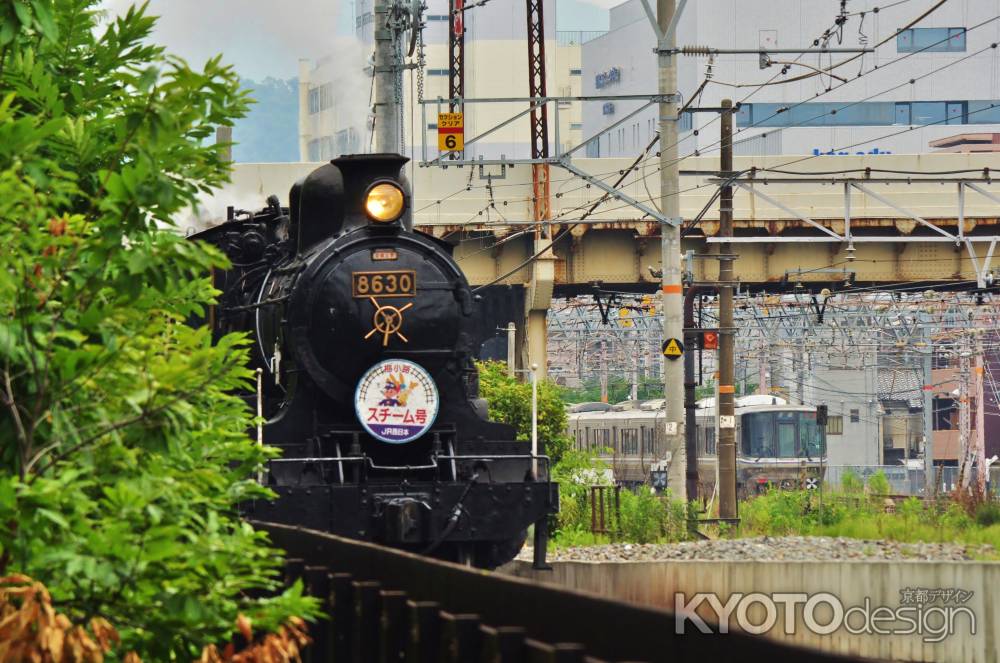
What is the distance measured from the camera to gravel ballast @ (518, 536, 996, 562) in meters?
21.6

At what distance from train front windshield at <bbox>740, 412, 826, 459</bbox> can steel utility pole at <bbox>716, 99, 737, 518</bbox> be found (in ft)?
72.5

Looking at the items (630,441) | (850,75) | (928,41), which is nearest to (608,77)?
(928,41)

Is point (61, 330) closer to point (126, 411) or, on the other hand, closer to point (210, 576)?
point (126, 411)

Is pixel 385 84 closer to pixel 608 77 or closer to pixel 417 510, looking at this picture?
pixel 417 510

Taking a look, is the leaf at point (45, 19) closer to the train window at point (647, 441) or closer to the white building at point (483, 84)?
the train window at point (647, 441)

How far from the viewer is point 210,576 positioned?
19.9 feet

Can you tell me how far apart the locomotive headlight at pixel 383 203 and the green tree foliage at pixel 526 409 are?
15706 mm

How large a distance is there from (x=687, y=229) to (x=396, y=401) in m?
22.2

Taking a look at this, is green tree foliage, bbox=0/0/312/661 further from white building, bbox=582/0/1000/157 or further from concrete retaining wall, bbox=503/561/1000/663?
white building, bbox=582/0/1000/157

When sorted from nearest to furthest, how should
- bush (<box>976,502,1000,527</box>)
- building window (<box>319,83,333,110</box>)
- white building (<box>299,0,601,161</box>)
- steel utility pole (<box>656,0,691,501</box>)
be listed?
steel utility pole (<box>656,0,691,501</box>) < bush (<box>976,502,1000,527</box>) < building window (<box>319,83,333,110</box>) < white building (<box>299,0,601,161</box>)

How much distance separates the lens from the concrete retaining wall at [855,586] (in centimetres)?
1822

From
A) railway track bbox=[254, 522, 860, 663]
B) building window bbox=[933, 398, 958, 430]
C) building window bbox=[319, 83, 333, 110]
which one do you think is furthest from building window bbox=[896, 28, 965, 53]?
railway track bbox=[254, 522, 860, 663]

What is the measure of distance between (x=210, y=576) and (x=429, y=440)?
27.8 feet

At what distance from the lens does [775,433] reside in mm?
53000
